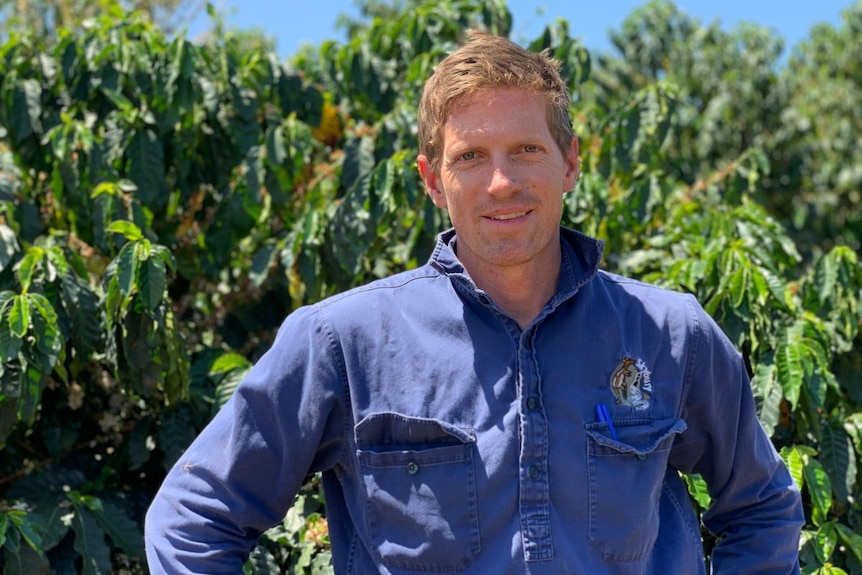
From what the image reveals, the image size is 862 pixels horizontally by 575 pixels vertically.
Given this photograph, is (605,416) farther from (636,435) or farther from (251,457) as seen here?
(251,457)

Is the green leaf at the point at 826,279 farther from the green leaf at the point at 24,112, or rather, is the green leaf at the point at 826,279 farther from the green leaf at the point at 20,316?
the green leaf at the point at 24,112

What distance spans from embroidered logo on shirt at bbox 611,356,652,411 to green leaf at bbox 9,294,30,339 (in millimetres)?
1554

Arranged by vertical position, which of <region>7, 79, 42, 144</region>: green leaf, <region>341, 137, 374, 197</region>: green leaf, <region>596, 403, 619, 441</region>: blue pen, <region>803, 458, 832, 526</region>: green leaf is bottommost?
<region>803, 458, 832, 526</region>: green leaf

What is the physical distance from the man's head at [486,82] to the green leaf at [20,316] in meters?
1.25

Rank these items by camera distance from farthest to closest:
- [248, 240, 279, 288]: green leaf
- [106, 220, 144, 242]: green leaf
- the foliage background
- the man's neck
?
[248, 240, 279, 288]: green leaf
[106, 220, 144, 242]: green leaf
the foliage background
the man's neck

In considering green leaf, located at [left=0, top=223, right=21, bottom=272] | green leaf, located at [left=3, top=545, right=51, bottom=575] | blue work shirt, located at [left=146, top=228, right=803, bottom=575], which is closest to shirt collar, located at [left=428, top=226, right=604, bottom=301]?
blue work shirt, located at [left=146, top=228, right=803, bottom=575]

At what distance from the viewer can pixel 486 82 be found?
198 centimetres

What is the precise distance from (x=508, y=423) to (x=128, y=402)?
1989mm

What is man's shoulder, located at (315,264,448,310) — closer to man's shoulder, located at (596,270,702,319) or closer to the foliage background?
man's shoulder, located at (596,270,702,319)

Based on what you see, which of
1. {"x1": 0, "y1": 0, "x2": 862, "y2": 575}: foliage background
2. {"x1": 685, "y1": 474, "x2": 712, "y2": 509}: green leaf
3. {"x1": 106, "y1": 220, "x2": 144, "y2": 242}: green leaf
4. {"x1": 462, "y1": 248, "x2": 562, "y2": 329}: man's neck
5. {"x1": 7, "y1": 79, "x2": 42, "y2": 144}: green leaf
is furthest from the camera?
{"x1": 7, "y1": 79, "x2": 42, "y2": 144}: green leaf

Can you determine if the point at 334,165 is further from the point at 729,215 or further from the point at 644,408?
the point at 644,408

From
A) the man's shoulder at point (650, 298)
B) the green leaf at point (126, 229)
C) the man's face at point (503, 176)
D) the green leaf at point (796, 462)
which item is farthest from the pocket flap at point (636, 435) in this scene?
A: the green leaf at point (126, 229)

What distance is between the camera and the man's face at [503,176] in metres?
1.98

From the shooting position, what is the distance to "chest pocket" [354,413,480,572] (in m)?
1.89
